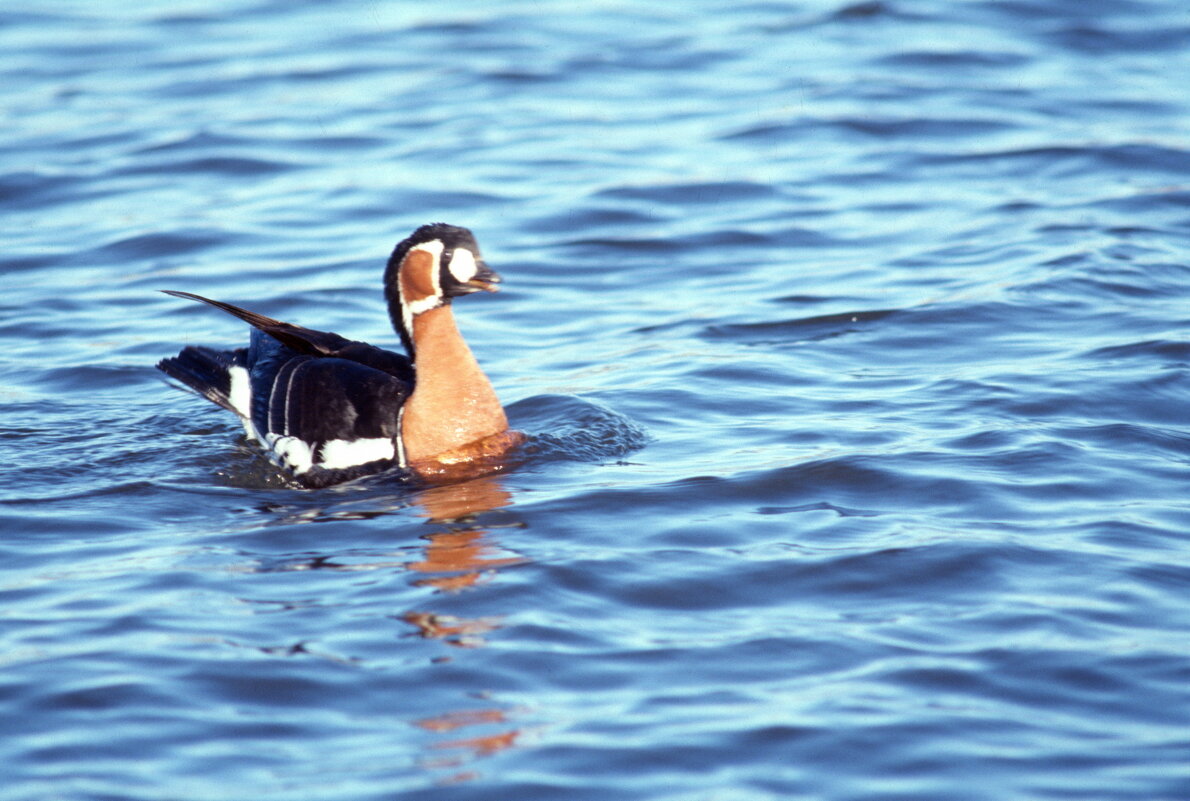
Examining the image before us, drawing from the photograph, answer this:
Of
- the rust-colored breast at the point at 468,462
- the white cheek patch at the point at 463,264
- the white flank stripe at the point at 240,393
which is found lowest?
the rust-colored breast at the point at 468,462

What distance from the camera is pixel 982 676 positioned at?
614 centimetres

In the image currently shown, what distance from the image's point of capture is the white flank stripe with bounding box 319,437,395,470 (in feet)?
28.5

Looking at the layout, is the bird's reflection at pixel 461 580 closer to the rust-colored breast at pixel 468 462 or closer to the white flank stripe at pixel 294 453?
the rust-colored breast at pixel 468 462

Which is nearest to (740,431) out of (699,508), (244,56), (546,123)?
(699,508)

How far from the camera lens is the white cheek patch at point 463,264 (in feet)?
28.3

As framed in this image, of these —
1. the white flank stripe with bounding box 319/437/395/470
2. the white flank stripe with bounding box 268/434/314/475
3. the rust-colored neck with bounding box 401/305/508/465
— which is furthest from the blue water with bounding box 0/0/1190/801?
the rust-colored neck with bounding box 401/305/508/465

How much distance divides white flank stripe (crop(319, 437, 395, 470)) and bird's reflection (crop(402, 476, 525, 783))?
456 millimetres

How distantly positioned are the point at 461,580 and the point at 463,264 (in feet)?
7.18

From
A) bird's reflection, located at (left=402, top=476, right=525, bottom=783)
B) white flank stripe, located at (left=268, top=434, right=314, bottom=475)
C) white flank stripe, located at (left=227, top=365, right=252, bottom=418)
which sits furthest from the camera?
white flank stripe, located at (left=227, top=365, right=252, bottom=418)

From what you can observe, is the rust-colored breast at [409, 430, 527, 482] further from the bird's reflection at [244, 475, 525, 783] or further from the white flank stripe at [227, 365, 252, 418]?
the white flank stripe at [227, 365, 252, 418]

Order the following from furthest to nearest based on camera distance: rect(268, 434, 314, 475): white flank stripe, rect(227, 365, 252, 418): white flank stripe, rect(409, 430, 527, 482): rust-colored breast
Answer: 1. rect(227, 365, 252, 418): white flank stripe
2. rect(268, 434, 314, 475): white flank stripe
3. rect(409, 430, 527, 482): rust-colored breast

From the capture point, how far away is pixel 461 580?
716cm

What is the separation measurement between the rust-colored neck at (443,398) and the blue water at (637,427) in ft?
1.19

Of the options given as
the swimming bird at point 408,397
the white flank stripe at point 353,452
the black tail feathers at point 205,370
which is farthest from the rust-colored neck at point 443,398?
the black tail feathers at point 205,370
